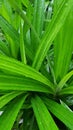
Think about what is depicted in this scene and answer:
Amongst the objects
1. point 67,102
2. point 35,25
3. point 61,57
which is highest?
point 35,25

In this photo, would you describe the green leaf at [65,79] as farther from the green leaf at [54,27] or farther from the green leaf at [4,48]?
the green leaf at [4,48]

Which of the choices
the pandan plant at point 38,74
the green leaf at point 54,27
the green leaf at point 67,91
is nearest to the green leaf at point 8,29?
the pandan plant at point 38,74

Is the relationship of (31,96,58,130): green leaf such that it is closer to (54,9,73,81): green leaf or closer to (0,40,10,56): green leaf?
(54,9,73,81): green leaf

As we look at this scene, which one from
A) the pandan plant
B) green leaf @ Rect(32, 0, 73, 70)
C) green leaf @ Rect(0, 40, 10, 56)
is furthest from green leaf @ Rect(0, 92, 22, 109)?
green leaf @ Rect(0, 40, 10, 56)

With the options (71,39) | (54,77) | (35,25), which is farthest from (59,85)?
(35,25)

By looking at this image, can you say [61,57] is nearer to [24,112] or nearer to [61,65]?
[61,65]

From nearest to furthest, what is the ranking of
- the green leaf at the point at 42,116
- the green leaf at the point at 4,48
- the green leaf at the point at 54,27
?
the green leaf at the point at 42,116 → the green leaf at the point at 54,27 → the green leaf at the point at 4,48
